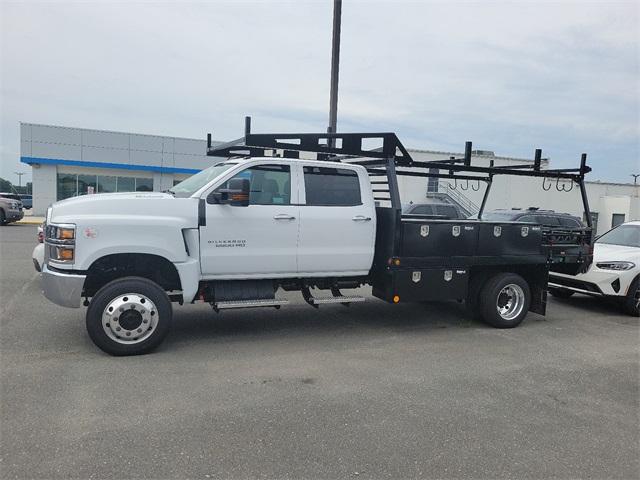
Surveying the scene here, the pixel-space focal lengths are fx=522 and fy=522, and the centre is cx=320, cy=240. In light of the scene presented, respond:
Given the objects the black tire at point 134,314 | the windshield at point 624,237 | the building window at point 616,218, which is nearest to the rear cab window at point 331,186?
the black tire at point 134,314

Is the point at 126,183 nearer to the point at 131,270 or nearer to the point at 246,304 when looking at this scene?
the point at 131,270

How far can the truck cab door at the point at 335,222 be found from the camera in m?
6.45

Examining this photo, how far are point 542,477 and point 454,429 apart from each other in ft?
2.52

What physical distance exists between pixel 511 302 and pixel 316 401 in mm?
4260

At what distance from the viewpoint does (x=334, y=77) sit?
44.7 ft

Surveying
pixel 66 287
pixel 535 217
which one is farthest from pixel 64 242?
pixel 535 217

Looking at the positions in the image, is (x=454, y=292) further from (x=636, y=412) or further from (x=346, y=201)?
(x=636, y=412)

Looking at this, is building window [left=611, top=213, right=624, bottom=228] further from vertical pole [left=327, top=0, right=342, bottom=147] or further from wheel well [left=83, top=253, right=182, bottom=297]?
wheel well [left=83, top=253, right=182, bottom=297]

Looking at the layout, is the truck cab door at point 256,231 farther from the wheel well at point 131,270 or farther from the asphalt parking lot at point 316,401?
the asphalt parking lot at point 316,401

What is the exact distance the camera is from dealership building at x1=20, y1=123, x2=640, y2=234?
30266mm

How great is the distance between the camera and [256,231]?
6109 mm

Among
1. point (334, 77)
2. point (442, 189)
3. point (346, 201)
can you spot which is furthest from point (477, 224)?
point (442, 189)

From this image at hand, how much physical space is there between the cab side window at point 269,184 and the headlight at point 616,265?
5.70m

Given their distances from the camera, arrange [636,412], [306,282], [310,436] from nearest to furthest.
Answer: [310,436] < [636,412] < [306,282]
